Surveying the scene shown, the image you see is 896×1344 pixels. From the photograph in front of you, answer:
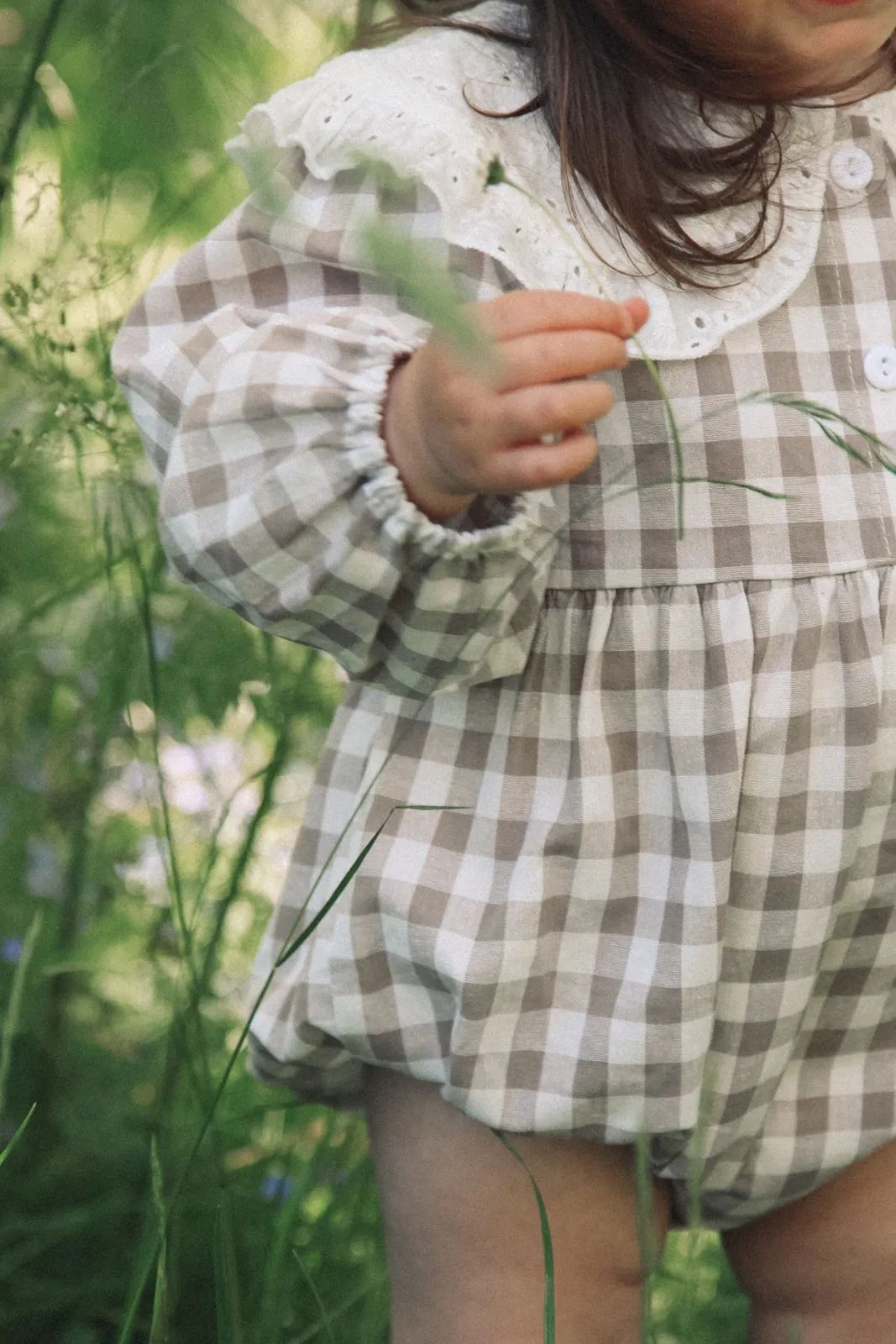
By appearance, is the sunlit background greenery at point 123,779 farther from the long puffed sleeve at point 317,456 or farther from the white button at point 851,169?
the white button at point 851,169

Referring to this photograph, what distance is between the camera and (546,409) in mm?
493

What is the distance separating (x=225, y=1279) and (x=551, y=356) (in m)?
0.41

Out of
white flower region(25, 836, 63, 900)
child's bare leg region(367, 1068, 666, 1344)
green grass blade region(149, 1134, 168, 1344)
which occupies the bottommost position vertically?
child's bare leg region(367, 1068, 666, 1344)

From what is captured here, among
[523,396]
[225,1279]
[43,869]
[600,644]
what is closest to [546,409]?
[523,396]

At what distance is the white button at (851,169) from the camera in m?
0.68

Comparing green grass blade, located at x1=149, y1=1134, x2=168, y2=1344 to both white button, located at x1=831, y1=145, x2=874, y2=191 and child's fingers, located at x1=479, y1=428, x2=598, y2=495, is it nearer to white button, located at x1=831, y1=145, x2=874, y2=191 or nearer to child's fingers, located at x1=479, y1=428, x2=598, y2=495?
child's fingers, located at x1=479, y1=428, x2=598, y2=495

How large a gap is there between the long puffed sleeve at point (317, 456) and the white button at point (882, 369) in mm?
180

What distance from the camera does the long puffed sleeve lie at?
55cm

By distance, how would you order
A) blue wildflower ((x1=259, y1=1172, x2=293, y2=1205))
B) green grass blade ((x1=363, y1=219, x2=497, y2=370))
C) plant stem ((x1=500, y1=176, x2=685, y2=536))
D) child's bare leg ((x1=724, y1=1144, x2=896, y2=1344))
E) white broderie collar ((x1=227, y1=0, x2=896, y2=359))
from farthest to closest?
blue wildflower ((x1=259, y1=1172, x2=293, y2=1205))
child's bare leg ((x1=724, y1=1144, x2=896, y2=1344))
white broderie collar ((x1=227, y1=0, x2=896, y2=359))
plant stem ((x1=500, y1=176, x2=685, y2=536))
green grass blade ((x1=363, y1=219, x2=497, y2=370))

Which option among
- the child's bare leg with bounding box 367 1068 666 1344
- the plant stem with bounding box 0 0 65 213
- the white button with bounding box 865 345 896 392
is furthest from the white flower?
the white button with bounding box 865 345 896 392

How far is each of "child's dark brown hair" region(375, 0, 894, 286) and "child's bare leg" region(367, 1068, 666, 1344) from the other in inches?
17.0

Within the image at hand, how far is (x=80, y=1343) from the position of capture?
0.82 meters

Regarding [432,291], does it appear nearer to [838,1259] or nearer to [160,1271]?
[160,1271]

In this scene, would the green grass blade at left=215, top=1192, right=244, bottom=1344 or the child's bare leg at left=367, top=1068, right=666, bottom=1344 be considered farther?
the child's bare leg at left=367, top=1068, right=666, bottom=1344
